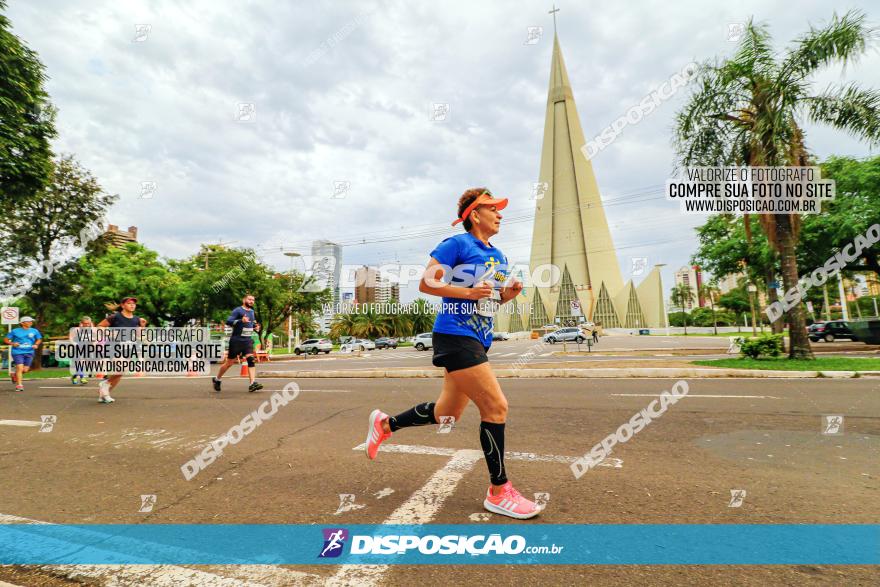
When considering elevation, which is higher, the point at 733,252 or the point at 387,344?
the point at 733,252

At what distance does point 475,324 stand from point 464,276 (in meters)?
0.32

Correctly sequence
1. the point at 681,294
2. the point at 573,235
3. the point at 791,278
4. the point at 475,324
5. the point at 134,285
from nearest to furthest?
the point at 475,324
the point at 791,278
the point at 134,285
the point at 681,294
the point at 573,235

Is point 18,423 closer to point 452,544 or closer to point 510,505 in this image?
point 452,544

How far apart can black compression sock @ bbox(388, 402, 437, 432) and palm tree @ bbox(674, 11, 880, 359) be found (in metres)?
12.8

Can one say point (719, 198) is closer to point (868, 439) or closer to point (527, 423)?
point (868, 439)

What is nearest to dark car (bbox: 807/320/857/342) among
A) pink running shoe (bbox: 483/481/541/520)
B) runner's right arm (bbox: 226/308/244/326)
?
runner's right arm (bbox: 226/308/244/326)

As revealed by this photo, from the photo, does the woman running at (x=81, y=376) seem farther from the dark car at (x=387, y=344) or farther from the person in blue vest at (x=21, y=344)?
the dark car at (x=387, y=344)

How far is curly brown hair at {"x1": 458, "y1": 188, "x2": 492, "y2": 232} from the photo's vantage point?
9.80 ft

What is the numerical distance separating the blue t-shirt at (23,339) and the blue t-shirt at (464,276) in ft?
42.3

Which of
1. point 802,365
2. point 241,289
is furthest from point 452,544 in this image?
point 241,289

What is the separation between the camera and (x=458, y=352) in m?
2.63

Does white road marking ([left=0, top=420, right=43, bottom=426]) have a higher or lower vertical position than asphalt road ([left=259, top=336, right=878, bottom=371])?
higher

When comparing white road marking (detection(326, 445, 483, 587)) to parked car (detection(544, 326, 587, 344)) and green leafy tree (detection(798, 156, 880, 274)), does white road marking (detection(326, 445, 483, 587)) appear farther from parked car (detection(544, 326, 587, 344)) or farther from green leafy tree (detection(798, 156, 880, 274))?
parked car (detection(544, 326, 587, 344))

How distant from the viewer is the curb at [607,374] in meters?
9.09
